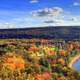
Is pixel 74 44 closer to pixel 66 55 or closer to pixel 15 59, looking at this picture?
pixel 66 55

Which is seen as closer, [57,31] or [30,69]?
[30,69]

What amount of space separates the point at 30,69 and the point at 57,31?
1137mm

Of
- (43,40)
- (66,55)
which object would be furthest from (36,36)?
(66,55)

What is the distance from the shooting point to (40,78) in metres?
7.17

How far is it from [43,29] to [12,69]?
129 centimetres

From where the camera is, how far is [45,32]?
8.00 m

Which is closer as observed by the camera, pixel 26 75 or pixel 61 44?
pixel 26 75

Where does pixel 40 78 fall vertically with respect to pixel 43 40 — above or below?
below

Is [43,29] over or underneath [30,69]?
over

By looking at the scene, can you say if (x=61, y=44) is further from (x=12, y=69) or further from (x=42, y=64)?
(x=12, y=69)

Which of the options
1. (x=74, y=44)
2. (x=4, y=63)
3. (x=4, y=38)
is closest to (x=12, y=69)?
(x=4, y=63)

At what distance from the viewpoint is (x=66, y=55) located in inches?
306

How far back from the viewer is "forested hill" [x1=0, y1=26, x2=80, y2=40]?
7.84m

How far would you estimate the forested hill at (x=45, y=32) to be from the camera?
309 inches
